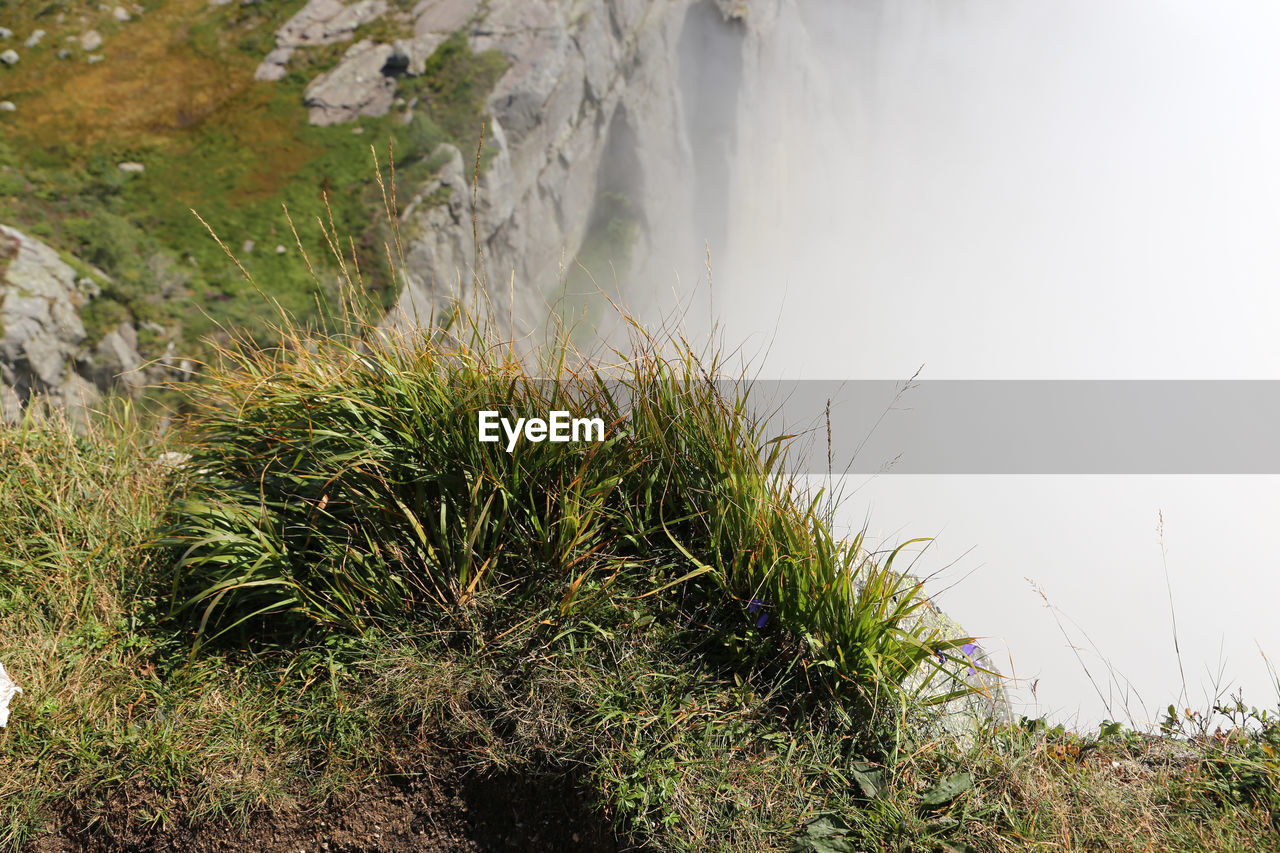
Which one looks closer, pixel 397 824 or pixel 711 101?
pixel 397 824

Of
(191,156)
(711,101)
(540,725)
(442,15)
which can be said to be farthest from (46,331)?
(711,101)

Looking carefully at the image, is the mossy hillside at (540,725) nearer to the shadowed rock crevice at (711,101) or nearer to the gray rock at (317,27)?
the gray rock at (317,27)

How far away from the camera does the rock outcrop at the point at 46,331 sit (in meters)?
9.40

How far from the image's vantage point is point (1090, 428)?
5209 cm

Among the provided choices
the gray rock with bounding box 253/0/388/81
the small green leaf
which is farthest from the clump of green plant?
the gray rock with bounding box 253/0/388/81

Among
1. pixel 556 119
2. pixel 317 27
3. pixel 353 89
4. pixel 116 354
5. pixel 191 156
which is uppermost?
pixel 317 27

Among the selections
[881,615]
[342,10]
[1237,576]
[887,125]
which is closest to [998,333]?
[887,125]

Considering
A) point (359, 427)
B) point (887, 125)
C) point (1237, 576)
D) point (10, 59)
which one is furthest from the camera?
point (887, 125)

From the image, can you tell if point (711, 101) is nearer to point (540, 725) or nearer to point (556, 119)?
point (556, 119)

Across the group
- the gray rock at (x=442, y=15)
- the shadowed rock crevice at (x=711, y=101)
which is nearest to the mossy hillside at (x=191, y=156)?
the gray rock at (x=442, y=15)

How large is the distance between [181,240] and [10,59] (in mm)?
5918

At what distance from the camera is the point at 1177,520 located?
1935 inches

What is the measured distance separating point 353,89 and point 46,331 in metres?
10.1

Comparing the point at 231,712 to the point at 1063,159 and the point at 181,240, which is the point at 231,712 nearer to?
the point at 181,240
